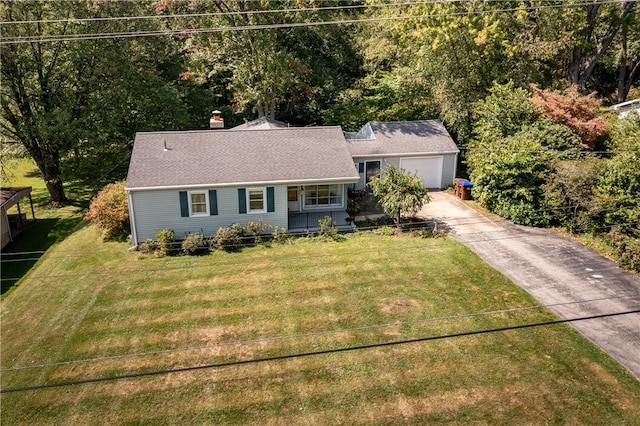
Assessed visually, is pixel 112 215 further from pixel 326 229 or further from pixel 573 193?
pixel 573 193

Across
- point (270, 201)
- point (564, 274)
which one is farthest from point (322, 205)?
point (564, 274)

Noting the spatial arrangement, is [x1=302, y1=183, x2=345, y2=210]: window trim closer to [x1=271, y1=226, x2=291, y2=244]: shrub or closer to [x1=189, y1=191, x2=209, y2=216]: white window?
[x1=271, y1=226, x2=291, y2=244]: shrub

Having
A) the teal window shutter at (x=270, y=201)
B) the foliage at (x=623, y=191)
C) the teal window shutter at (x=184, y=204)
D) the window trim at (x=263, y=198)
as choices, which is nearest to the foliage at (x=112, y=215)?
the teal window shutter at (x=184, y=204)

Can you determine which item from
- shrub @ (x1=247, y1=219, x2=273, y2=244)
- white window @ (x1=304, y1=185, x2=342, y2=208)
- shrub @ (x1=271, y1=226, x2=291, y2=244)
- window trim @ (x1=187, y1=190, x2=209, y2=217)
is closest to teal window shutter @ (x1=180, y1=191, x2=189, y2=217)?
window trim @ (x1=187, y1=190, x2=209, y2=217)

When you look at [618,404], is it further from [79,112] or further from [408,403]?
[79,112]

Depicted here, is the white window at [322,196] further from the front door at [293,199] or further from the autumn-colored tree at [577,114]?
the autumn-colored tree at [577,114]

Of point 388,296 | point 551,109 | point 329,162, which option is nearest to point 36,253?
point 329,162
